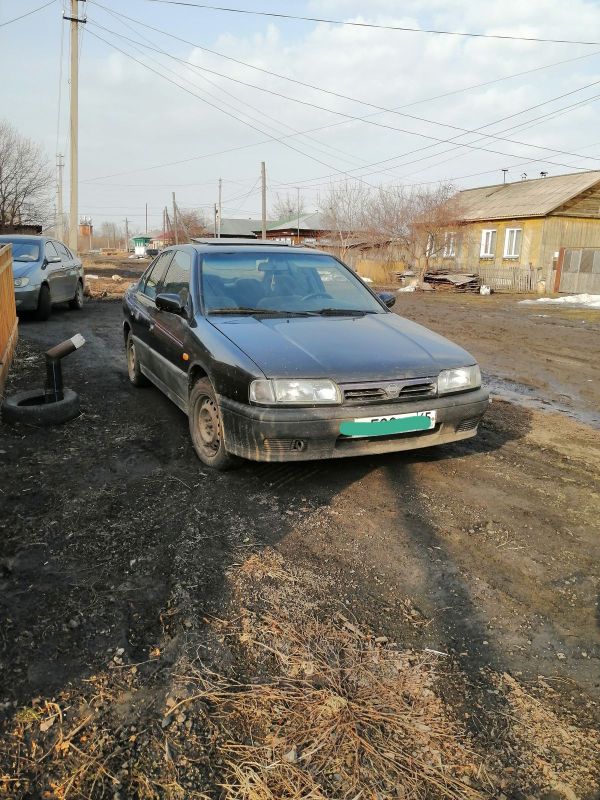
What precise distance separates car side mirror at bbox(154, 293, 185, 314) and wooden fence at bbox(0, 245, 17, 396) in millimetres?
2186

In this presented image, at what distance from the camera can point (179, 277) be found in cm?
511

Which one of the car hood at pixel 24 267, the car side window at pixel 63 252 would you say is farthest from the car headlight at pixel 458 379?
the car side window at pixel 63 252

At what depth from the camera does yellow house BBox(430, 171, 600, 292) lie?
27.3 meters

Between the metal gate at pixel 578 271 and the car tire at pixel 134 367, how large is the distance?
2524 centimetres

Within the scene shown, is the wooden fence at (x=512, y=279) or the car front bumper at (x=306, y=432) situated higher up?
the wooden fence at (x=512, y=279)

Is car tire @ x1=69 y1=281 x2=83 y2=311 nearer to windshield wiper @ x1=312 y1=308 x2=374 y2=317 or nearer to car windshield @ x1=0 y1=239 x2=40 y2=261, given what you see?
car windshield @ x1=0 y1=239 x2=40 y2=261

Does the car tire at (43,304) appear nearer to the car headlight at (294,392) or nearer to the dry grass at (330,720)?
the car headlight at (294,392)

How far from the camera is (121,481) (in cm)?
389

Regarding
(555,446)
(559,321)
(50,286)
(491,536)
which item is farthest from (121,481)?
(559,321)

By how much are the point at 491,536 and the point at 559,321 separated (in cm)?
1314

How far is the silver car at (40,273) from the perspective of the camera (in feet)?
35.7

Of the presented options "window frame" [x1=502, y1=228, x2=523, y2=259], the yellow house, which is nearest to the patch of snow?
the yellow house

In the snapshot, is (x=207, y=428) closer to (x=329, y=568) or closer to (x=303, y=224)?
(x=329, y=568)

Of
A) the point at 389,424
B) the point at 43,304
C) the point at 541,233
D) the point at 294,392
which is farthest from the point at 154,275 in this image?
the point at 541,233
